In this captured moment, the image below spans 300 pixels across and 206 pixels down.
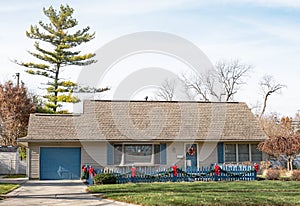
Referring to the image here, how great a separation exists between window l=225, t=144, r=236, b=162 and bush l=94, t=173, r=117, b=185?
9303 millimetres

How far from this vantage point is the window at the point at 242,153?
2927cm

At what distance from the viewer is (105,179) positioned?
22.6 m

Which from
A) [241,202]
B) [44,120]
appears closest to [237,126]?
[44,120]

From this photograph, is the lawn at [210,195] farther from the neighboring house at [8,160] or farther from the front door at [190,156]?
the neighboring house at [8,160]

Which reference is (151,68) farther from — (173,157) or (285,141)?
(285,141)

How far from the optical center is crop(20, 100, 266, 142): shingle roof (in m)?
28.0

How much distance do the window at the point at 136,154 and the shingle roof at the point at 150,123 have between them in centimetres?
61

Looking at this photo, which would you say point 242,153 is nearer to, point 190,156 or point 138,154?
point 190,156

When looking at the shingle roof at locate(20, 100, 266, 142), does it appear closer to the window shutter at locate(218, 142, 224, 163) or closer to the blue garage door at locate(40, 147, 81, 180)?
the window shutter at locate(218, 142, 224, 163)

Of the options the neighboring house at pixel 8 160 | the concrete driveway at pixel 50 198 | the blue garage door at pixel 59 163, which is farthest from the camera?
the neighboring house at pixel 8 160

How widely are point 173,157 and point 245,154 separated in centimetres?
490

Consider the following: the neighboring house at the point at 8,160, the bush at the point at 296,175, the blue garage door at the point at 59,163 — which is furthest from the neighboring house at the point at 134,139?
the neighboring house at the point at 8,160

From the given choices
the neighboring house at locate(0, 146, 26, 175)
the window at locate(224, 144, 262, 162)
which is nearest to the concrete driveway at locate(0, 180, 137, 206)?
the window at locate(224, 144, 262, 162)

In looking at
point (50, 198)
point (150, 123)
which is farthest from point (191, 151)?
point (50, 198)
